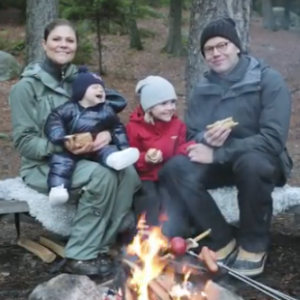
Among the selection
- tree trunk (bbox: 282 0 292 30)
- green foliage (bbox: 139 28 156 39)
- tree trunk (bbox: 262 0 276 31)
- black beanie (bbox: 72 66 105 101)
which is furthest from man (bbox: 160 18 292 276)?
tree trunk (bbox: 282 0 292 30)

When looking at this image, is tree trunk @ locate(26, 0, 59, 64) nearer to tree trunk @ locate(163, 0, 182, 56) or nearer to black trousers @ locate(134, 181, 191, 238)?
tree trunk @ locate(163, 0, 182, 56)

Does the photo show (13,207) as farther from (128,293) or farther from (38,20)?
(38,20)

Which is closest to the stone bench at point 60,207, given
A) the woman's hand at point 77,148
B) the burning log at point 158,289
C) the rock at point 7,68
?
the woman's hand at point 77,148

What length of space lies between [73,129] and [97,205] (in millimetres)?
470

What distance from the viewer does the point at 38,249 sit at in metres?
4.51

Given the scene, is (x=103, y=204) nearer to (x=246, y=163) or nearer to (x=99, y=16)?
(x=246, y=163)

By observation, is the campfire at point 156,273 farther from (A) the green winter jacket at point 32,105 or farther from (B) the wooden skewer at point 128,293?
(A) the green winter jacket at point 32,105

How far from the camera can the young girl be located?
4.15 m

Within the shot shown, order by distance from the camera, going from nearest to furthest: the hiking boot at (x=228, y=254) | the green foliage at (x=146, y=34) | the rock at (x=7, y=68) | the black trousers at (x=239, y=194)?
the black trousers at (x=239, y=194) < the hiking boot at (x=228, y=254) < the rock at (x=7, y=68) < the green foliage at (x=146, y=34)

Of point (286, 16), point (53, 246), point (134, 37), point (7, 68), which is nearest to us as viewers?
point (53, 246)

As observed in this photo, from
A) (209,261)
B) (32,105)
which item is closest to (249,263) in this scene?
(209,261)

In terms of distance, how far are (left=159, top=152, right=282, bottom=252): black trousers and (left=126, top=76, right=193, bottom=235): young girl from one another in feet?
0.31

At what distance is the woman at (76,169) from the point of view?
4055 mm

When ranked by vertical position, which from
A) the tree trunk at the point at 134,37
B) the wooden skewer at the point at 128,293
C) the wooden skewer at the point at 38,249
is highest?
the wooden skewer at the point at 128,293
